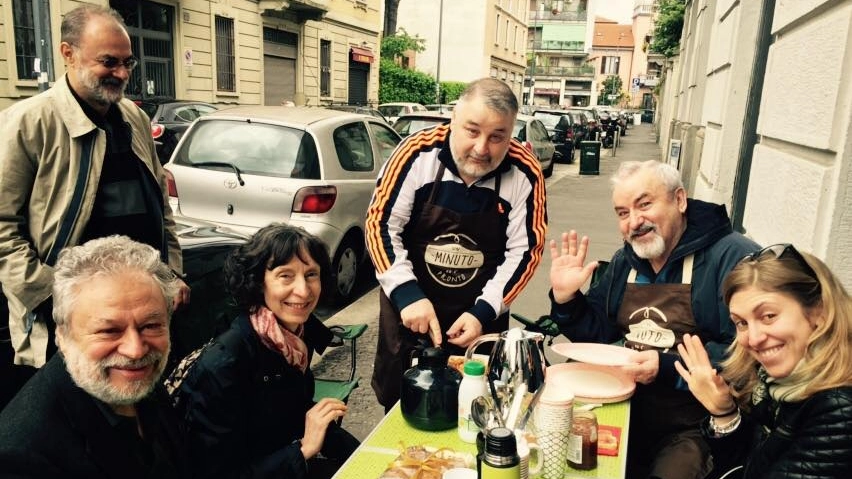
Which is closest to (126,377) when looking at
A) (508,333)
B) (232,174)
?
(508,333)

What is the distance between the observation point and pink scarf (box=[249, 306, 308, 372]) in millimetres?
2322

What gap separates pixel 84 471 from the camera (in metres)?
1.60

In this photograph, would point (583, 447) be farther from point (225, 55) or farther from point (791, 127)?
point (225, 55)

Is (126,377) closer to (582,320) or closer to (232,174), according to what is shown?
(582,320)

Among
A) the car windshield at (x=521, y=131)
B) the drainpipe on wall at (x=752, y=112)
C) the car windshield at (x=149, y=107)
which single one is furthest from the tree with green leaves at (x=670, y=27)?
the drainpipe on wall at (x=752, y=112)

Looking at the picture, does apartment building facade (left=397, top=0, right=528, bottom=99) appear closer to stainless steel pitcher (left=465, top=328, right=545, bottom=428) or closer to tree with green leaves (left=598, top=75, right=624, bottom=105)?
tree with green leaves (left=598, top=75, right=624, bottom=105)

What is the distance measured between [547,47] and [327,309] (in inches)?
2956

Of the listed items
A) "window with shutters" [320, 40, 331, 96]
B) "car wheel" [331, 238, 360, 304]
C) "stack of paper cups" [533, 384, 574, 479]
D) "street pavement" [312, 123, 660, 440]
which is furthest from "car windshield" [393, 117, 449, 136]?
"window with shutters" [320, 40, 331, 96]

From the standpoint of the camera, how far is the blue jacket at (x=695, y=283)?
2.51 m

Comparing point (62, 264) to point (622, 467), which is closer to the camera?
point (62, 264)

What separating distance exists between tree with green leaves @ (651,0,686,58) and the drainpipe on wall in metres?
16.6

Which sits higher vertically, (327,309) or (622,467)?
(622,467)

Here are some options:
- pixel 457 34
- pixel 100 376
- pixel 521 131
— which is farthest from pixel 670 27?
pixel 457 34

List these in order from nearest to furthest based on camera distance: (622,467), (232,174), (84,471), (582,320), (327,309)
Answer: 1. (84,471)
2. (622,467)
3. (582,320)
4. (232,174)
5. (327,309)
